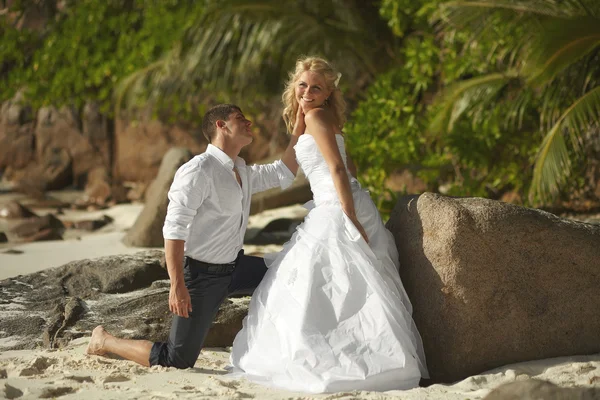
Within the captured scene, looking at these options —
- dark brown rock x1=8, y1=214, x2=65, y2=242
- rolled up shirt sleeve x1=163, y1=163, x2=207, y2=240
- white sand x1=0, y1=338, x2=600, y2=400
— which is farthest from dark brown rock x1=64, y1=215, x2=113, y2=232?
rolled up shirt sleeve x1=163, y1=163, x2=207, y2=240

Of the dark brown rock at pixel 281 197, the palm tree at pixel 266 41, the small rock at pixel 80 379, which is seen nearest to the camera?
the small rock at pixel 80 379

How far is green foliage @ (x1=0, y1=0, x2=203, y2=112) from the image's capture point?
1263 cm

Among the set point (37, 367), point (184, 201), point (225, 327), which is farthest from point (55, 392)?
point (225, 327)

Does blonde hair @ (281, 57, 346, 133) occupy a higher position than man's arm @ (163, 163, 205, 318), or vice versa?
blonde hair @ (281, 57, 346, 133)

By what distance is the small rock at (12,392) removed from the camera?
3.52m

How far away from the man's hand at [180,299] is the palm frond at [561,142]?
4197mm

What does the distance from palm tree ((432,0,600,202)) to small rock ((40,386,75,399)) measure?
4.80 meters

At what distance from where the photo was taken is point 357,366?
3588 millimetres

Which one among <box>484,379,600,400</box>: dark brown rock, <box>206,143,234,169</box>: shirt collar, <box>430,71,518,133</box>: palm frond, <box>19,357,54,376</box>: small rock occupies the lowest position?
<box>19,357,54,376</box>: small rock

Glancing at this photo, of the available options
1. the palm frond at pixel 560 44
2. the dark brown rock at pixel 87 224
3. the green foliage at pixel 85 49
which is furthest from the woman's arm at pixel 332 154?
the green foliage at pixel 85 49

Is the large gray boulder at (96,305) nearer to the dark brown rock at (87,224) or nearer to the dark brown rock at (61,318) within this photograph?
the dark brown rock at (61,318)

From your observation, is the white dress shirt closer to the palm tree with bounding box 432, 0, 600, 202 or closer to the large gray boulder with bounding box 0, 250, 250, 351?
the large gray boulder with bounding box 0, 250, 250, 351

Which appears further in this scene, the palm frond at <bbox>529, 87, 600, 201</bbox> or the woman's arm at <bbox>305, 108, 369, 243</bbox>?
the palm frond at <bbox>529, 87, 600, 201</bbox>

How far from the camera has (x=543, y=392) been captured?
279 cm
